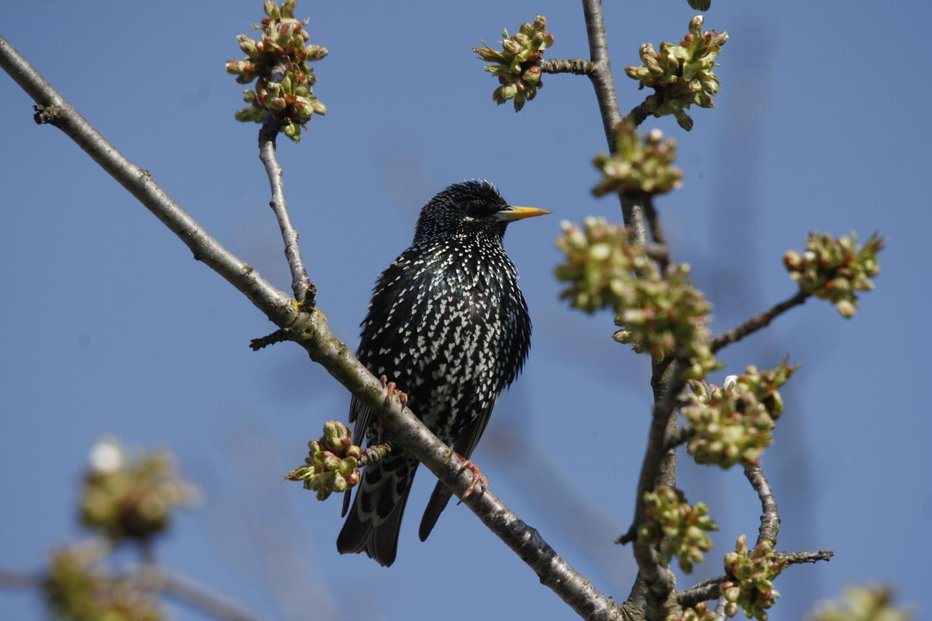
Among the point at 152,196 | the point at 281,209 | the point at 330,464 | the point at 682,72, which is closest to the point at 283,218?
the point at 281,209

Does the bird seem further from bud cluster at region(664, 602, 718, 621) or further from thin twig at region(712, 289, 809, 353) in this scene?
thin twig at region(712, 289, 809, 353)

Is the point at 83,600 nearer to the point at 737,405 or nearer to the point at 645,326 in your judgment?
the point at 645,326

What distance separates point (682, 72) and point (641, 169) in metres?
1.76

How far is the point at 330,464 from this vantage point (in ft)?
10.7

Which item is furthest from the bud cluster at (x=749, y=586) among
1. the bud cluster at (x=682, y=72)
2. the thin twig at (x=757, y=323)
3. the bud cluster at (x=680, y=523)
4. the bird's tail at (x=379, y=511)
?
the bird's tail at (x=379, y=511)

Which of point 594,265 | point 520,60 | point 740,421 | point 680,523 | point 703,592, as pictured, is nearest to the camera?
point 594,265

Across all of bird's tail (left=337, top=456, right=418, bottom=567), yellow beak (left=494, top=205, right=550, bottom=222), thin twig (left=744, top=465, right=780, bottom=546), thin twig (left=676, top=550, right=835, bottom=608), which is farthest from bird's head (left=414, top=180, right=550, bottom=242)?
A: thin twig (left=676, top=550, right=835, bottom=608)

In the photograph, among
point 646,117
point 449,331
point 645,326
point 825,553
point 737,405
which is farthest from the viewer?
point 449,331

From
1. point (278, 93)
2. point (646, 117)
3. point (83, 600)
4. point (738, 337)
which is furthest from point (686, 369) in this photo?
point (278, 93)

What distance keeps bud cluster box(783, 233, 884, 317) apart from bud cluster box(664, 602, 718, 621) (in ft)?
3.48

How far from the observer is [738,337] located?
69.2 inches

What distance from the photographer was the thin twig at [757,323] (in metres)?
1.72

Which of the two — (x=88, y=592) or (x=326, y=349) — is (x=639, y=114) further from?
(x=88, y=592)

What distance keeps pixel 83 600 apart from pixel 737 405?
128cm
